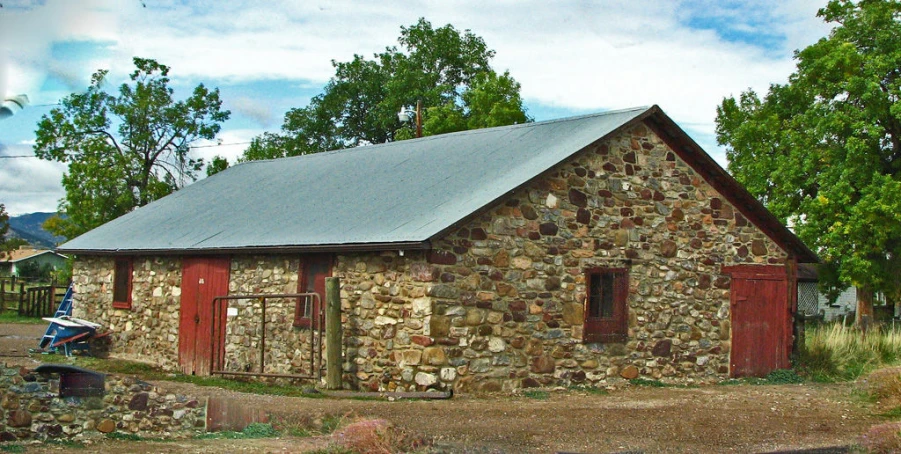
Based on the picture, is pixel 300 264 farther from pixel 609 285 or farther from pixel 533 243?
pixel 609 285

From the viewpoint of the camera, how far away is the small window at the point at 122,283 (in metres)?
22.1

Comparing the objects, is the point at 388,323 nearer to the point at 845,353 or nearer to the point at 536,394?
the point at 536,394

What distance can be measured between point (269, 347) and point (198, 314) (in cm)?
260

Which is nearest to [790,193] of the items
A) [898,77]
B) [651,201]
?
[898,77]

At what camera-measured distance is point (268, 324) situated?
1784 cm

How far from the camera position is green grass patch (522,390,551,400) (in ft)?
50.2

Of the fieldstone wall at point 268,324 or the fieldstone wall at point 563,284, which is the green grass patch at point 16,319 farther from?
the fieldstone wall at point 563,284

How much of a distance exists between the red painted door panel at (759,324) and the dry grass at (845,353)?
70cm

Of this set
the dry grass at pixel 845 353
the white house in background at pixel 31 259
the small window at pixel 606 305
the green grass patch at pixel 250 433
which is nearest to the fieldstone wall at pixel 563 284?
the small window at pixel 606 305

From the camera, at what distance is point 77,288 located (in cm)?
2416

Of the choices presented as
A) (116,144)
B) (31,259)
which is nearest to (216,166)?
(116,144)

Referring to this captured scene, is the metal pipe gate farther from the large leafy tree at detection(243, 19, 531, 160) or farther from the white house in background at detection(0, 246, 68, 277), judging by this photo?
the white house in background at detection(0, 246, 68, 277)

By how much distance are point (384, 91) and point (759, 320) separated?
105 ft

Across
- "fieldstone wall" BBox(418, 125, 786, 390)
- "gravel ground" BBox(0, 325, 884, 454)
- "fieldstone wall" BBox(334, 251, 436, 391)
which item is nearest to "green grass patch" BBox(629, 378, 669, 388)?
"fieldstone wall" BBox(418, 125, 786, 390)
